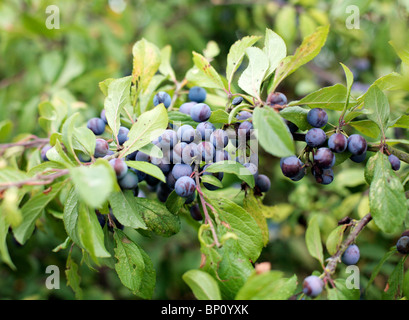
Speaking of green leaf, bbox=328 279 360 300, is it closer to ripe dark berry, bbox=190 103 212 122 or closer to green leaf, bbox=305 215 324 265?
green leaf, bbox=305 215 324 265

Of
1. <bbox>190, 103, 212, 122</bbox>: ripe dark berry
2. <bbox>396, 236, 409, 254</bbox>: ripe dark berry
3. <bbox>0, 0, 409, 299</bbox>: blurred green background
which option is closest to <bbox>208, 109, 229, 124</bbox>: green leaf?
<bbox>190, 103, 212, 122</bbox>: ripe dark berry

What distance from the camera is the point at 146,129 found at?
0.71 m

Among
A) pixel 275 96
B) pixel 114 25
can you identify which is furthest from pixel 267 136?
pixel 114 25

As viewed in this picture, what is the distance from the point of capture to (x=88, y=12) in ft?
7.39

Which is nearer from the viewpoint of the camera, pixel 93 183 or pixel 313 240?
pixel 93 183

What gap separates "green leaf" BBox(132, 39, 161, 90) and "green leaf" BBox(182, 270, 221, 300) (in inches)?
18.6

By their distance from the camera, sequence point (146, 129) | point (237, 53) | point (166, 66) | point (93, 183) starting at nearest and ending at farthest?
point (93, 183)
point (146, 129)
point (237, 53)
point (166, 66)

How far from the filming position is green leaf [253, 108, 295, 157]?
0.57 meters

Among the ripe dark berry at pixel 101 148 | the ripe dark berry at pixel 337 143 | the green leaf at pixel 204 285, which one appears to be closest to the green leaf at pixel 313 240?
the ripe dark berry at pixel 337 143

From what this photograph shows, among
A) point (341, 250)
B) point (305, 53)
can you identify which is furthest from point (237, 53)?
point (341, 250)

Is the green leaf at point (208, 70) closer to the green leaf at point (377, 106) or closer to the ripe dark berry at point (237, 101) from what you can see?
the ripe dark berry at point (237, 101)

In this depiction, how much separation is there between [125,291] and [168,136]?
5.49ft

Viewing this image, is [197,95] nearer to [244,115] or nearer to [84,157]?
[244,115]

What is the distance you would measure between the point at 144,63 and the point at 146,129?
244 millimetres
